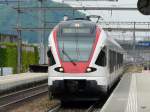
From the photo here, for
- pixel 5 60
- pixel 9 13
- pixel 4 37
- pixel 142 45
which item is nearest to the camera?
pixel 5 60

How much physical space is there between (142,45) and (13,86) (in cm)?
8921

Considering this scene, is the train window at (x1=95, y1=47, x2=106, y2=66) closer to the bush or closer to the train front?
the train front

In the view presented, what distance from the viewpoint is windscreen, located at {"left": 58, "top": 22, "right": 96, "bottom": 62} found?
19578mm

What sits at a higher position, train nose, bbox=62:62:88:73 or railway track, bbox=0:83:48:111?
train nose, bbox=62:62:88:73

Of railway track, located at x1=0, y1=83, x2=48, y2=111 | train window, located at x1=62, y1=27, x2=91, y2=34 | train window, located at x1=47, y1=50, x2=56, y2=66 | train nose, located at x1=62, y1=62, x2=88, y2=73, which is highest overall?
train window, located at x1=62, y1=27, x2=91, y2=34

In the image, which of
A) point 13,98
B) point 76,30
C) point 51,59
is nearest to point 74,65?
point 51,59

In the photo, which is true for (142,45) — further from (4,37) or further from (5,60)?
Answer: (5,60)

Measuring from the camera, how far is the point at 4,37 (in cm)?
8281

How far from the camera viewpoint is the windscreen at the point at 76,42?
1958 cm

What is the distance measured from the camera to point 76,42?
19.9 meters

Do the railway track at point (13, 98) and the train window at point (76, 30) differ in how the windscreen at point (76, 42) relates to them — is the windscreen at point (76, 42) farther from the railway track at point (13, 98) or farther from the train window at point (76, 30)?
the railway track at point (13, 98)

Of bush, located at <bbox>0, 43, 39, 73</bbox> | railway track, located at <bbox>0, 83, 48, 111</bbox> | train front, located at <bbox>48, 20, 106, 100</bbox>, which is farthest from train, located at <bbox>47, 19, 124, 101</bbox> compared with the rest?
bush, located at <bbox>0, 43, 39, 73</bbox>

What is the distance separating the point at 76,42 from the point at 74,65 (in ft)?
3.24

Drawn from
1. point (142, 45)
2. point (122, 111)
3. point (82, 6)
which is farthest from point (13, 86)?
point (142, 45)
